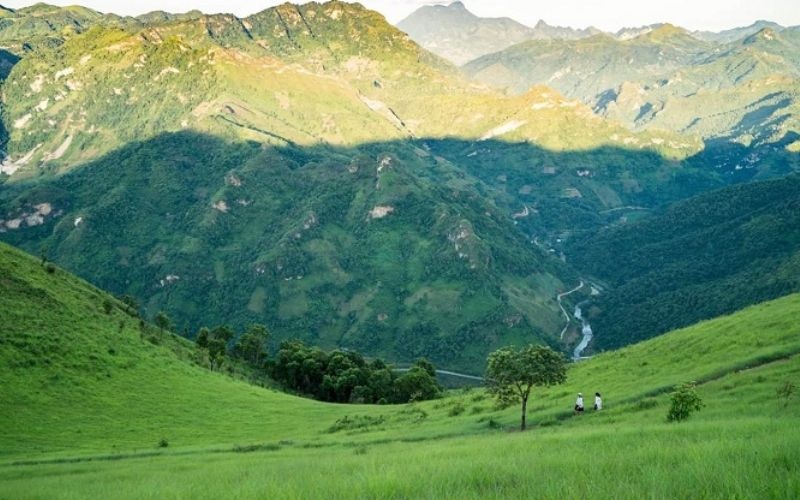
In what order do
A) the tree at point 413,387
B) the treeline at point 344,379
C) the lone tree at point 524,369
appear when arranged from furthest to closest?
the treeline at point 344,379 < the tree at point 413,387 < the lone tree at point 524,369

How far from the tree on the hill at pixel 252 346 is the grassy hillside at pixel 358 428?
64990mm

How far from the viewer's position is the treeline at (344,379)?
410ft

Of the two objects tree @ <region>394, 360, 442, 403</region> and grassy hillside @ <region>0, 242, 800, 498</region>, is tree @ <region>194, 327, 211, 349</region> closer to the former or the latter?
tree @ <region>394, 360, 442, 403</region>

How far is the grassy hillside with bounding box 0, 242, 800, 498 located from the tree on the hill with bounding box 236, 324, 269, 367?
65.0 metres

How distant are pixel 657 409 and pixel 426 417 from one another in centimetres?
2683

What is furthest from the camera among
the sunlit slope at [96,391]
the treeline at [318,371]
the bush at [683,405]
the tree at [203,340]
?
the tree at [203,340]

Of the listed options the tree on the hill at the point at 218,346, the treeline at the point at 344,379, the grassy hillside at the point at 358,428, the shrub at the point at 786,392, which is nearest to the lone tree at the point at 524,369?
the grassy hillside at the point at 358,428

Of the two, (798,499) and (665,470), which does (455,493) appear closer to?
(665,470)

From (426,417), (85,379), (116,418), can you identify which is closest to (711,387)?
(426,417)

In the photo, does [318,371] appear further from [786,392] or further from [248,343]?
[786,392]

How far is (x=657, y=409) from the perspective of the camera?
36875 millimetres

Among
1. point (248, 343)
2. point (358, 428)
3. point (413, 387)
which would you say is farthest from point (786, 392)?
point (248, 343)

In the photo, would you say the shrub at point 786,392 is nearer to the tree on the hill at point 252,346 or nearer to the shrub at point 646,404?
the shrub at point 646,404

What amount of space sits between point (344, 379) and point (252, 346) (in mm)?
36132
